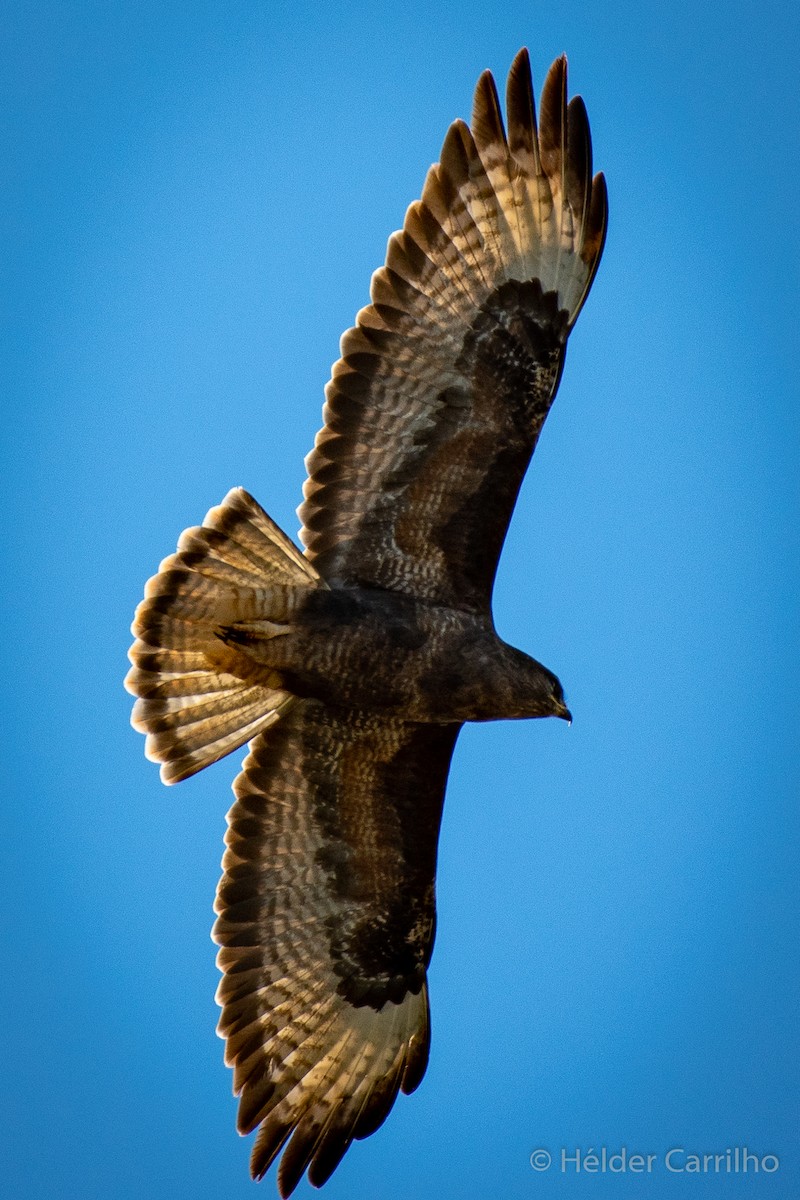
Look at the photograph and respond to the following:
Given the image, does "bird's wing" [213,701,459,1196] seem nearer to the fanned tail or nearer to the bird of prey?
the bird of prey

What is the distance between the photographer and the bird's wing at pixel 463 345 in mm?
7691

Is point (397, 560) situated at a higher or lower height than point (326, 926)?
higher

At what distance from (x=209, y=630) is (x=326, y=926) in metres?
1.65

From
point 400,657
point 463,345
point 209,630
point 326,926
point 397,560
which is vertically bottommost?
point 326,926

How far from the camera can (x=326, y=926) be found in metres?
8.40

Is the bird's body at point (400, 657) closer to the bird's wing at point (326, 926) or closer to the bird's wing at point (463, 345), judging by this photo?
the bird's wing at point (463, 345)

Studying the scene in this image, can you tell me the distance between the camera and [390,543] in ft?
26.0

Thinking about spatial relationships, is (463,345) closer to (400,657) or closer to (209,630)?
(400,657)

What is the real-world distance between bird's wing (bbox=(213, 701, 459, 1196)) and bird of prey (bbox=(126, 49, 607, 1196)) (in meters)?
0.01

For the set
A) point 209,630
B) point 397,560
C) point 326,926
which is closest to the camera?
point 209,630

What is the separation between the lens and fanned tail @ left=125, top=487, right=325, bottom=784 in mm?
7582

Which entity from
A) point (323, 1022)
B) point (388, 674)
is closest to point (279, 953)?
point (323, 1022)

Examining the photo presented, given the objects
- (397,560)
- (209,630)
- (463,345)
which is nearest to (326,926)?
(209,630)

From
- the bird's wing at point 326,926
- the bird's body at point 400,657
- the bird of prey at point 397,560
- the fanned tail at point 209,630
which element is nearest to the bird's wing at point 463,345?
the bird of prey at point 397,560
